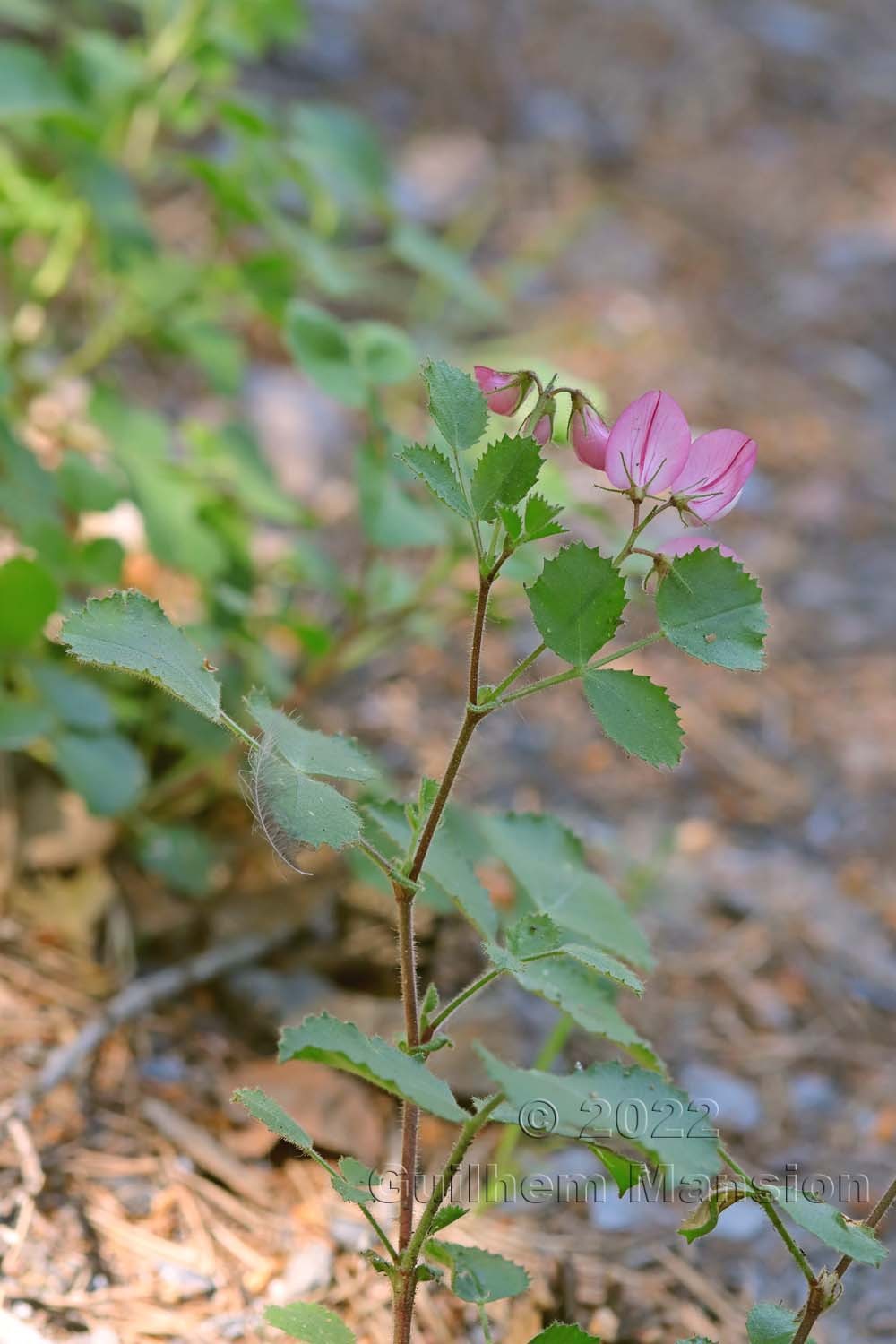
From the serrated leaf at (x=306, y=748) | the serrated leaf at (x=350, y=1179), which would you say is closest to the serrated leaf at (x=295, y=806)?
the serrated leaf at (x=306, y=748)

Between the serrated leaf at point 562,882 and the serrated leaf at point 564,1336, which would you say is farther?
the serrated leaf at point 562,882

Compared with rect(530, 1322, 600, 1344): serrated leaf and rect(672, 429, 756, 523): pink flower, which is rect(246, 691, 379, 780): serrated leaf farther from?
rect(530, 1322, 600, 1344): serrated leaf

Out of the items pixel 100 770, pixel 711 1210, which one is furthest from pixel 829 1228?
pixel 100 770

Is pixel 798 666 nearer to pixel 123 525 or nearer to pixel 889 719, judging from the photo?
pixel 889 719

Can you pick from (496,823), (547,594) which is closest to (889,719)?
(496,823)

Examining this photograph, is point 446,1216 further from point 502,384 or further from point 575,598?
point 502,384

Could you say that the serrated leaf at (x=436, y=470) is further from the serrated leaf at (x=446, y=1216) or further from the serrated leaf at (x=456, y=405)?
the serrated leaf at (x=446, y=1216)
